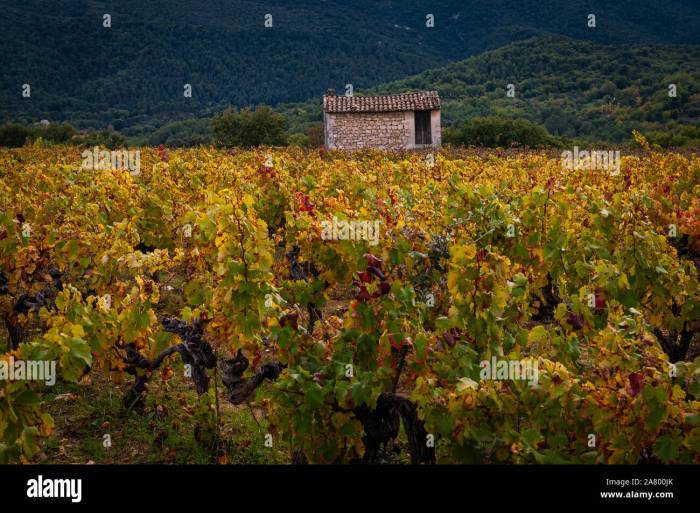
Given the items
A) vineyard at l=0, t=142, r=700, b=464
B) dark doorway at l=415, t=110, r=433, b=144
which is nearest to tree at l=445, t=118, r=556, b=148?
dark doorway at l=415, t=110, r=433, b=144

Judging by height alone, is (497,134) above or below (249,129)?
below

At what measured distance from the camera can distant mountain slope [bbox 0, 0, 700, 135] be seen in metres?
86.6

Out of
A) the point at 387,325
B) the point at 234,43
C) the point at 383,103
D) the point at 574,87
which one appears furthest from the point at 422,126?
the point at 234,43

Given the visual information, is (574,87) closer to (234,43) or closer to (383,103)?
(383,103)

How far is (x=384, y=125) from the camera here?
34344mm

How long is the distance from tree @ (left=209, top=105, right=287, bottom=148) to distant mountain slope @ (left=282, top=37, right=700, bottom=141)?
1557cm

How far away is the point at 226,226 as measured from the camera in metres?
5.20

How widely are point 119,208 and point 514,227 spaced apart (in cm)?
511

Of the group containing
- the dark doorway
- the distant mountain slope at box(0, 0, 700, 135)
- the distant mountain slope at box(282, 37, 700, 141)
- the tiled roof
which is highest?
the distant mountain slope at box(0, 0, 700, 135)

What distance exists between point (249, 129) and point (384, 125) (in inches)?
320

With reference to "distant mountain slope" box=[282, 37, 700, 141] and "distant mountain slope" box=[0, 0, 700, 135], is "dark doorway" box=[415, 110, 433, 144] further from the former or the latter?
"distant mountain slope" box=[0, 0, 700, 135]

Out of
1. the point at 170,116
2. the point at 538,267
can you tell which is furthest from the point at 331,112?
the point at 170,116

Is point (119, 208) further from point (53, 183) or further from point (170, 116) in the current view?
point (170, 116)

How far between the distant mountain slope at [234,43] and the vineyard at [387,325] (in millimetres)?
66824
